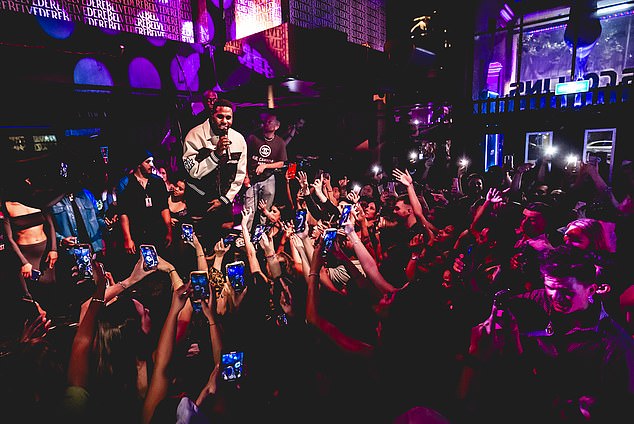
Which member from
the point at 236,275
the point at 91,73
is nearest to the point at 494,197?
the point at 236,275

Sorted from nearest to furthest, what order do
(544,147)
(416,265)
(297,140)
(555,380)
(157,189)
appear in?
(555,380), (416,265), (157,189), (297,140), (544,147)

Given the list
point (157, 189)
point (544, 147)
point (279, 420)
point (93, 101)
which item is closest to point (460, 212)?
point (279, 420)

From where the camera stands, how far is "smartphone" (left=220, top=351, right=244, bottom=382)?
6.77 ft

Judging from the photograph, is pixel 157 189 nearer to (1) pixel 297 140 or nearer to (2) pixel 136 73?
(2) pixel 136 73

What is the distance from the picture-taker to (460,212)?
169 inches

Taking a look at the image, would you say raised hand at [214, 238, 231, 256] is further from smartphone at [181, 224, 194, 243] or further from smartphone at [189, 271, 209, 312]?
smartphone at [189, 271, 209, 312]

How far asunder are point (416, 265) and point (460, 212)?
4.49ft

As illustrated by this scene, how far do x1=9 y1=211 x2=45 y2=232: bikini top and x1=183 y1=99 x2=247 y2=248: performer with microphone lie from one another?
1.42 meters

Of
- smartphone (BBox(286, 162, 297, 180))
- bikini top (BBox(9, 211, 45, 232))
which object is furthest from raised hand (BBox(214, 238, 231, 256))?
smartphone (BBox(286, 162, 297, 180))

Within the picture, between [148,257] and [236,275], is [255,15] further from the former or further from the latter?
[236,275]

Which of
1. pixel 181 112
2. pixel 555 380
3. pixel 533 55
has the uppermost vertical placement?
pixel 533 55

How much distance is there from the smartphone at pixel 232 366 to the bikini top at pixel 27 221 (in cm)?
257

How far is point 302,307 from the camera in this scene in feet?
9.82

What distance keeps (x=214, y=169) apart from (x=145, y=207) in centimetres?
87
